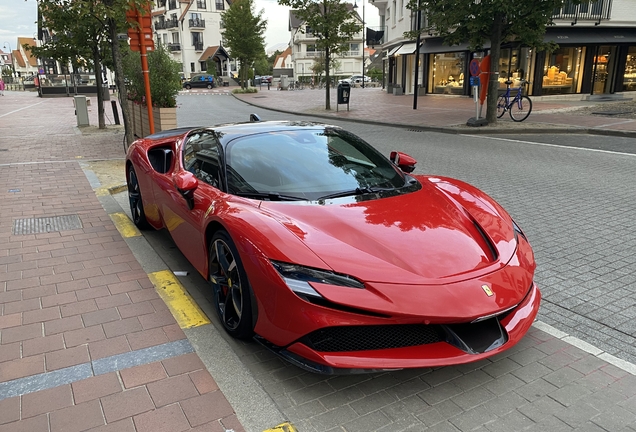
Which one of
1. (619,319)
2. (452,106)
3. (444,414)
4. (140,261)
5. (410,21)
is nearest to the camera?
(444,414)

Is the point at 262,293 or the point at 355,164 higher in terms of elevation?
the point at 355,164

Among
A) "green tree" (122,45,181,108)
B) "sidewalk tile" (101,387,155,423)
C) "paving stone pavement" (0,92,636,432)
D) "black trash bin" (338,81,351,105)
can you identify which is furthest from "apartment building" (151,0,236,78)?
"sidewalk tile" (101,387,155,423)

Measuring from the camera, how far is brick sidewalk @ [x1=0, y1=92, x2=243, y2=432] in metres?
2.49

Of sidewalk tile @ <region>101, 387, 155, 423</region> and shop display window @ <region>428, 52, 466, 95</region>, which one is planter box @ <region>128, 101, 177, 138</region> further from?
shop display window @ <region>428, 52, 466, 95</region>

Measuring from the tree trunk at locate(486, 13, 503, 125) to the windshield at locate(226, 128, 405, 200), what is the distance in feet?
39.3

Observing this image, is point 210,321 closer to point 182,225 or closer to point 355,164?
point 182,225

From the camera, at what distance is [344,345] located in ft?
8.14

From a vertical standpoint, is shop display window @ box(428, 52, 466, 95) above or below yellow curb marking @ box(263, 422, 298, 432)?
above

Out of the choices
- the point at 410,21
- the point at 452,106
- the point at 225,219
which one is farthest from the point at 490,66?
the point at 410,21

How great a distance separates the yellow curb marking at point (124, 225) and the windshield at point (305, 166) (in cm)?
224

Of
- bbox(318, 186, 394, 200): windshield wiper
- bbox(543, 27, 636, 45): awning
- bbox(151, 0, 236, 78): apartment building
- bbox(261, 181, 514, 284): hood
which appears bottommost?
bbox(261, 181, 514, 284): hood

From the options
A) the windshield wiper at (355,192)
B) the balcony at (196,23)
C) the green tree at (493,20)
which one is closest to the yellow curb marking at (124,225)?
the windshield wiper at (355,192)

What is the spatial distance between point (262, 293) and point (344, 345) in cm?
55

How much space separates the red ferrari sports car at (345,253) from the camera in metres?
2.46
